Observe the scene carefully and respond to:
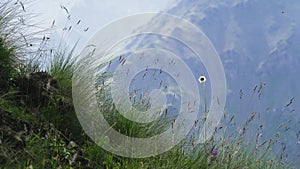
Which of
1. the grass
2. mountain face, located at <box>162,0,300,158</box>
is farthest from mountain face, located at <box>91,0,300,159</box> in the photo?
the grass

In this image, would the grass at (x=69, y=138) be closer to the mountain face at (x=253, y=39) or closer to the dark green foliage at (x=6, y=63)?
the dark green foliage at (x=6, y=63)

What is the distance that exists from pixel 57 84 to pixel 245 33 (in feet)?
464

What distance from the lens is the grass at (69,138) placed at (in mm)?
3641

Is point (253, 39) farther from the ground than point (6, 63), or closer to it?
farther from the ground

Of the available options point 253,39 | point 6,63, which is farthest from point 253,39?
point 6,63

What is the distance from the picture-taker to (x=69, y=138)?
4234mm

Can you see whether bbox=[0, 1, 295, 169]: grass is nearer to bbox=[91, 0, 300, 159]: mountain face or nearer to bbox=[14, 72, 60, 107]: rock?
bbox=[14, 72, 60, 107]: rock

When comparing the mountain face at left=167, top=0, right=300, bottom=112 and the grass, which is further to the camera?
the mountain face at left=167, top=0, right=300, bottom=112

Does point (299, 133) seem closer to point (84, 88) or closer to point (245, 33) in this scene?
point (84, 88)

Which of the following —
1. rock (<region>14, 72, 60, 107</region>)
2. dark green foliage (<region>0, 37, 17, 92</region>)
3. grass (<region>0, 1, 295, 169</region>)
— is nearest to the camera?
grass (<region>0, 1, 295, 169</region>)

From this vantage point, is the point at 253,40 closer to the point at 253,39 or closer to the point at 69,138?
the point at 253,39

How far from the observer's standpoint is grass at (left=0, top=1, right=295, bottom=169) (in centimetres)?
364

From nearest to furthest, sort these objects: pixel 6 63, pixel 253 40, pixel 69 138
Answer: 1. pixel 69 138
2. pixel 6 63
3. pixel 253 40

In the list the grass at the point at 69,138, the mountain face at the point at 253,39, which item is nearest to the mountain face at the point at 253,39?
the mountain face at the point at 253,39
